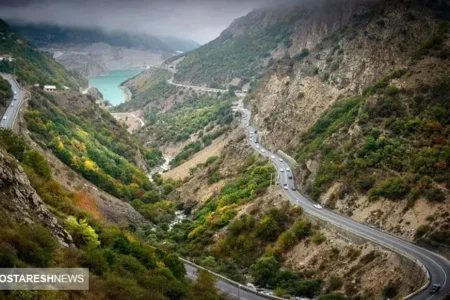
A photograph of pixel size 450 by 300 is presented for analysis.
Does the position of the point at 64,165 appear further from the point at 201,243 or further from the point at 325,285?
the point at 325,285

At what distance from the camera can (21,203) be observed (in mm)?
28781

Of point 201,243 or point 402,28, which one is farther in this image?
point 402,28

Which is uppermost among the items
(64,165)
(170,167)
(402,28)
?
(402,28)

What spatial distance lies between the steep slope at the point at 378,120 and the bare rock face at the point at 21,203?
1213 inches

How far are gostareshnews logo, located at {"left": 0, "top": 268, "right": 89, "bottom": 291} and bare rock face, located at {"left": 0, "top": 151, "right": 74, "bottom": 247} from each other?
4.26 metres

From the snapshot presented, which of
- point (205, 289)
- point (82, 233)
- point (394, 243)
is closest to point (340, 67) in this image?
point (394, 243)

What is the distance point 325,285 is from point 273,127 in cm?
5195

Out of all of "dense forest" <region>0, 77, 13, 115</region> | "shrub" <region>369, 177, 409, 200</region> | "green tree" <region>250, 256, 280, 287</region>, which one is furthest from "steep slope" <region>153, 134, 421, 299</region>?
"dense forest" <region>0, 77, 13, 115</region>

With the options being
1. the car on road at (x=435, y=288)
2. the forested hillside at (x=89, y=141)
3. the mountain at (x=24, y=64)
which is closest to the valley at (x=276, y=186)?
the car on road at (x=435, y=288)

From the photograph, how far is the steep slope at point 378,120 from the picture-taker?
4928 centimetres

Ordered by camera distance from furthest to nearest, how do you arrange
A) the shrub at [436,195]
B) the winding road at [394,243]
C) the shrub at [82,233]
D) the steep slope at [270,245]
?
the shrub at [436,195] < the steep slope at [270,245] < the winding road at [394,243] < the shrub at [82,233]

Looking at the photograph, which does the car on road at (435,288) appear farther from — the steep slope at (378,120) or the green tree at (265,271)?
the green tree at (265,271)

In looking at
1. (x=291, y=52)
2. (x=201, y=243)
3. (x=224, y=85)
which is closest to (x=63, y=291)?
(x=201, y=243)

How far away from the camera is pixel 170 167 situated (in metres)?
113
